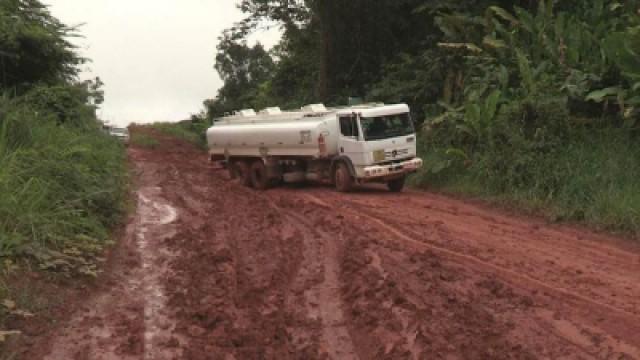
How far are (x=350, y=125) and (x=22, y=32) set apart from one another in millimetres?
7708

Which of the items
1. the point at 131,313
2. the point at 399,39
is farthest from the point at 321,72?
the point at 131,313

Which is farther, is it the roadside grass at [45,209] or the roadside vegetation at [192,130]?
the roadside vegetation at [192,130]

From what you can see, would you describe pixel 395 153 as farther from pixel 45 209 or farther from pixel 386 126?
pixel 45 209

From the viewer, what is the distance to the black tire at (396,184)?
19266 millimetres

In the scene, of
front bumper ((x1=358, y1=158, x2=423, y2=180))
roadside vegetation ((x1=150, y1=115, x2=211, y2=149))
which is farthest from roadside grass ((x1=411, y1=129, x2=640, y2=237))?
roadside vegetation ((x1=150, y1=115, x2=211, y2=149))

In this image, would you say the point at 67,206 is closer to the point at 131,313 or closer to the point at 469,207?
the point at 131,313

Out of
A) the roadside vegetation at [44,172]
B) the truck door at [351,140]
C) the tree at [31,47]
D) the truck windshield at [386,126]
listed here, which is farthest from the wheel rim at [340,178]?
the tree at [31,47]

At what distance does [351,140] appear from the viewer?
18.9 meters

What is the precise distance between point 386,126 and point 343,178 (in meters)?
1.65

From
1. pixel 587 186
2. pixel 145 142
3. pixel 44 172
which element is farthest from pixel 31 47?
pixel 145 142

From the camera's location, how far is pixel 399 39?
30031 millimetres

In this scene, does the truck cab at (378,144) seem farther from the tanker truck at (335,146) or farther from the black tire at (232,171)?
the black tire at (232,171)

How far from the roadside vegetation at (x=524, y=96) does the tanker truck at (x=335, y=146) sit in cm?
113

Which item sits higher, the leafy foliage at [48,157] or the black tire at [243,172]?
the leafy foliage at [48,157]
